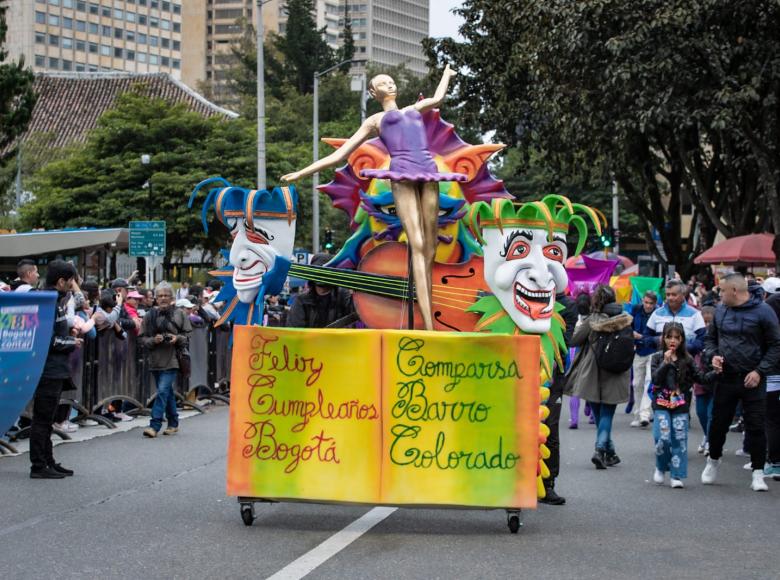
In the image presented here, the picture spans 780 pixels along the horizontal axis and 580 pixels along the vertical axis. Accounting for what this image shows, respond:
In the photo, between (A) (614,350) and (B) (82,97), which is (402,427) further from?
(B) (82,97)

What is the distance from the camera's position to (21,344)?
11.9 m

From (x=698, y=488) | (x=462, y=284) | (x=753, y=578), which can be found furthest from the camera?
(x=698, y=488)

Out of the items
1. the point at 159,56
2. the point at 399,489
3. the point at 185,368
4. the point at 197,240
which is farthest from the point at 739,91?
the point at 159,56

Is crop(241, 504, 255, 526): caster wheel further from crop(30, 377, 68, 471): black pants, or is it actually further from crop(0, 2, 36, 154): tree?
crop(0, 2, 36, 154): tree

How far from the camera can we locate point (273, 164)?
45.4 m

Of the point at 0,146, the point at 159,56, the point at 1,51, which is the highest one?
the point at 159,56

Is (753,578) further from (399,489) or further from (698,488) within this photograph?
(698,488)

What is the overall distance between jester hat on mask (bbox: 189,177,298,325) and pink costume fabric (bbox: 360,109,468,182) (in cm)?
81

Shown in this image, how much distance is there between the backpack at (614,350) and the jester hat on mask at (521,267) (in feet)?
10.6

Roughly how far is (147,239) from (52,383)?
19629mm

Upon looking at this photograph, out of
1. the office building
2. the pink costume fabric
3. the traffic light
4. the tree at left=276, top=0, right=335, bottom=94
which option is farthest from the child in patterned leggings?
the office building

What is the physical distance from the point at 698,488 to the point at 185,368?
21.2ft

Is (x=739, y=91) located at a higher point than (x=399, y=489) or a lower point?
higher

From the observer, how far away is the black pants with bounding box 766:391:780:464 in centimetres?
1225
